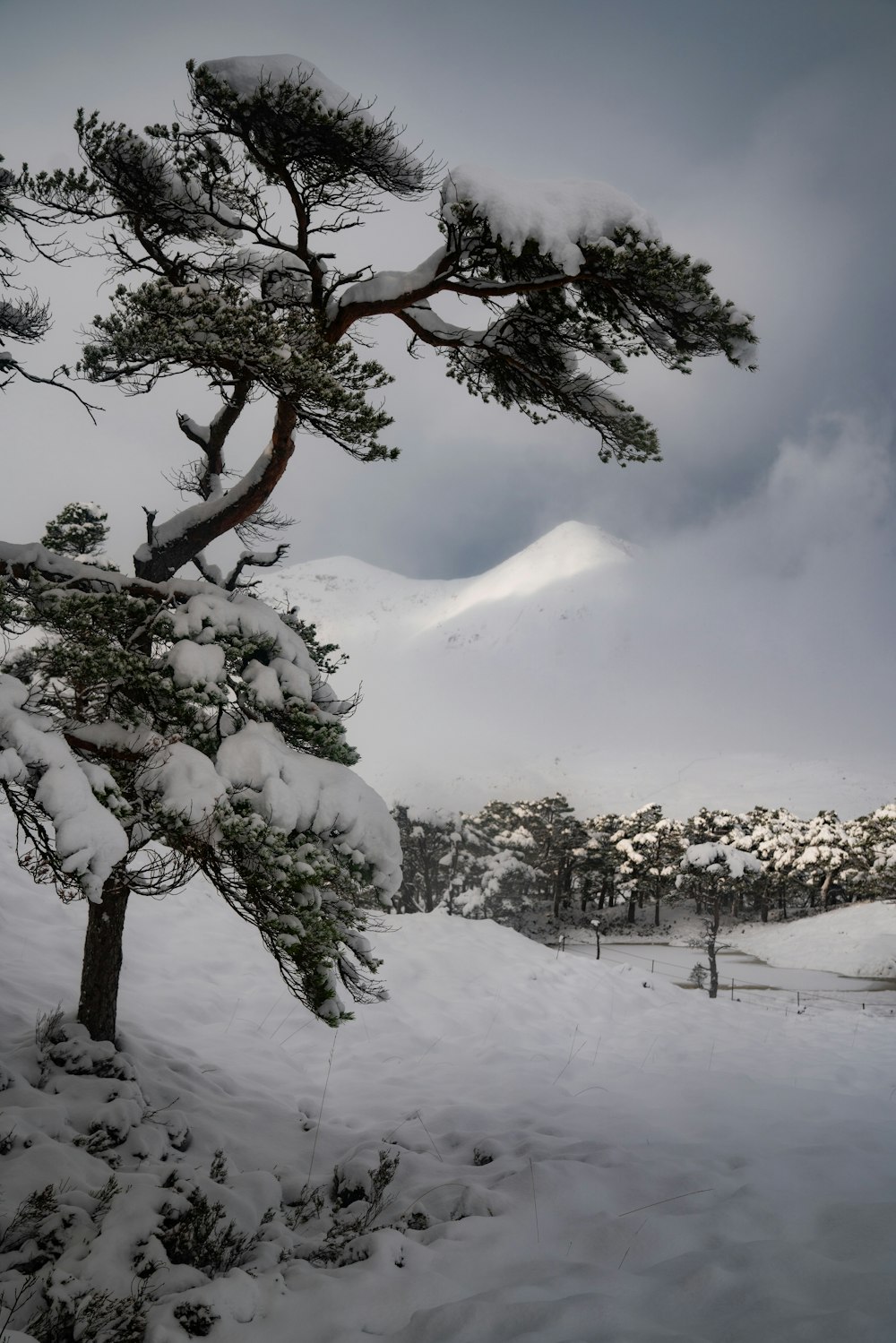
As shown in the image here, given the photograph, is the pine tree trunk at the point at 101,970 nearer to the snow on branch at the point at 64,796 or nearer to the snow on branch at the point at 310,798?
the snow on branch at the point at 310,798

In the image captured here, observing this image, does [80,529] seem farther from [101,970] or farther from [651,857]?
[651,857]

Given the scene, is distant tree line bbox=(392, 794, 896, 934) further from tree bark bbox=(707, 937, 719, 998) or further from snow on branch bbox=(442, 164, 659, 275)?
snow on branch bbox=(442, 164, 659, 275)

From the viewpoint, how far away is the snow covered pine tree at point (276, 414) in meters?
4.25

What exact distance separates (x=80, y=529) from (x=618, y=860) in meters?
37.0

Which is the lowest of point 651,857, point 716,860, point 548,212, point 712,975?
point 712,975

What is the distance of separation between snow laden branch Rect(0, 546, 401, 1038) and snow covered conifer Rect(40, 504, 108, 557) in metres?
4.35

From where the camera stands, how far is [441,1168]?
5.06 meters

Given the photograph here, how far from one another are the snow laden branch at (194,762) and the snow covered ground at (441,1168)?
1431 mm

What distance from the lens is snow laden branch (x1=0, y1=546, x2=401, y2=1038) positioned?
147 inches

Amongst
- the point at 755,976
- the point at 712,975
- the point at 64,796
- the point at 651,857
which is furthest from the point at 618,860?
the point at 64,796

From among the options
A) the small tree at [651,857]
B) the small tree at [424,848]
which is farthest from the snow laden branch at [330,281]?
the small tree at [651,857]

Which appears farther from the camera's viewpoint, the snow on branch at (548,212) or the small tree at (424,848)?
the small tree at (424,848)

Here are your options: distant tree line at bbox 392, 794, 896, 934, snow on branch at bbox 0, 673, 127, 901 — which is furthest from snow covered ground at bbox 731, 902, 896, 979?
snow on branch at bbox 0, 673, 127, 901

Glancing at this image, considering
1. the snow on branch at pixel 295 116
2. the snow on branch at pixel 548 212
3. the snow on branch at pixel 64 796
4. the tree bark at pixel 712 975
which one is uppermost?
the snow on branch at pixel 295 116
